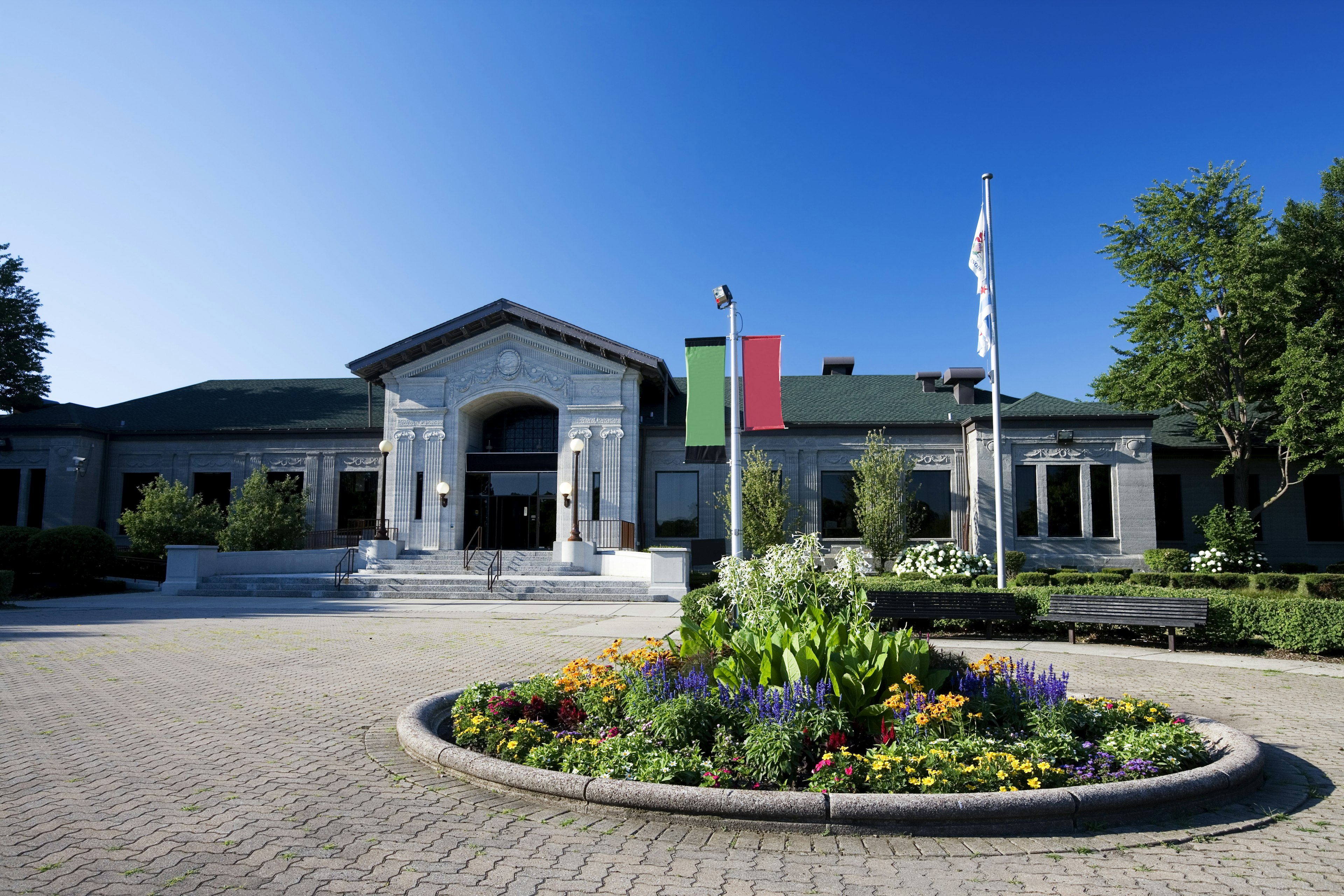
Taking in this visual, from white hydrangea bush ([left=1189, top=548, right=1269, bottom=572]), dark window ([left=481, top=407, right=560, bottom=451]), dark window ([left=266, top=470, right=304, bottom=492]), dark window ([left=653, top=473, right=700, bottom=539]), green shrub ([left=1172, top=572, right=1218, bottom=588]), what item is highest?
dark window ([left=481, top=407, right=560, bottom=451])

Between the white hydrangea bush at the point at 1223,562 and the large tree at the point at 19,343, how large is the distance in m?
51.2

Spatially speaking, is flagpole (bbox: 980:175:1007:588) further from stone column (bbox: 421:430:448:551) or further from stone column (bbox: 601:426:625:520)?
stone column (bbox: 421:430:448:551)

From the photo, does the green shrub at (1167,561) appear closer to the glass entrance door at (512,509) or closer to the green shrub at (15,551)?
the glass entrance door at (512,509)

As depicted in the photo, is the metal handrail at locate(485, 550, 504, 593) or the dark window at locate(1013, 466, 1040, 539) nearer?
the metal handrail at locate(485, 550, 504, 593)

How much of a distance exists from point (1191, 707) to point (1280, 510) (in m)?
26.7

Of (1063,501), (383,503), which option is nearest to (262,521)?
(383,503)

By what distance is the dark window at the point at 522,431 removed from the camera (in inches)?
1262

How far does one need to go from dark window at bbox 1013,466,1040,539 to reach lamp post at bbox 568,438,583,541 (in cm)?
1545

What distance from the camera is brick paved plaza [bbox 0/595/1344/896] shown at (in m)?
4.12

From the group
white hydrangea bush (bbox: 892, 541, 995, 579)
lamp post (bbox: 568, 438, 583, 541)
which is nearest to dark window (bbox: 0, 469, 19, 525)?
lamp post (bbox: 568, 438, 583, 541)

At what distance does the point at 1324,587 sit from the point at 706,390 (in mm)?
16948

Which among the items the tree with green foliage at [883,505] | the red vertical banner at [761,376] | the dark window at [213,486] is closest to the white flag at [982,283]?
the red vertical banner at [761,376]

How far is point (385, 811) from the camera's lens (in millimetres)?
5145

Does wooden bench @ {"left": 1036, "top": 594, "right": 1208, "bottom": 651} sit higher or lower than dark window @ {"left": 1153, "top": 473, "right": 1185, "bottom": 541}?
lower
